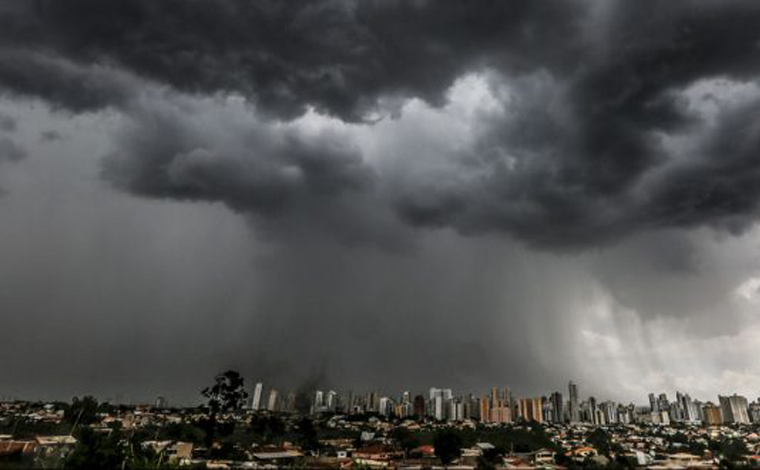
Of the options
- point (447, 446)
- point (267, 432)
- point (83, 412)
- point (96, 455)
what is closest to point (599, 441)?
point (447, 446)

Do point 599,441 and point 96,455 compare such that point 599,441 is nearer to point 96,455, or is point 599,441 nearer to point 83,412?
point 96,455

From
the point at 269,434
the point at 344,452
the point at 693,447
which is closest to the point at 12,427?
the point at 269,434

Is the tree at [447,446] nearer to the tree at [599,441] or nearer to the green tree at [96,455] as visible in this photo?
the tree at [599,441]

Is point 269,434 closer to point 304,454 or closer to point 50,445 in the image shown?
point 304,454

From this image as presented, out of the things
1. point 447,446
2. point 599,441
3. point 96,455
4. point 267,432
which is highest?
point 599,441

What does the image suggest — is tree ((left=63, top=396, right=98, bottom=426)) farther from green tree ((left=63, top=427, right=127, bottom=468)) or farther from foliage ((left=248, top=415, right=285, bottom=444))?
green tree ((left=63, top=427, right=127, bottom=468))

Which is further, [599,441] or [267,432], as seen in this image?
[599,441]

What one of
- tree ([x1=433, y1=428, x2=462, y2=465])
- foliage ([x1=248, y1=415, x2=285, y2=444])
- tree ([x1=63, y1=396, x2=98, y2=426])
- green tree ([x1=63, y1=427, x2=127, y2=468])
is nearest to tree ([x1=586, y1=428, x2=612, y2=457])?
tree ([x1=433, y1=428, x2=462, y2=465])

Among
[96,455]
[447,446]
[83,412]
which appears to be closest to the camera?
[96,455]
